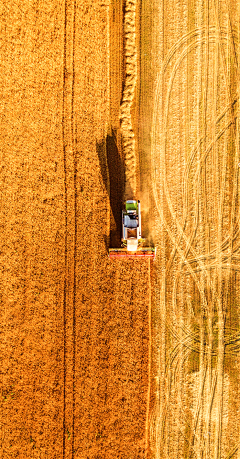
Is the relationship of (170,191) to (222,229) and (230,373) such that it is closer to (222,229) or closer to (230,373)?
(222,229)

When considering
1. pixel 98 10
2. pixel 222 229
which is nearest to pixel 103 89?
pixel 98 10

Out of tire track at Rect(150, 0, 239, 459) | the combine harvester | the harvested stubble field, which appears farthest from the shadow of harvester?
tire track at Rect(150, 0, 239, 459)

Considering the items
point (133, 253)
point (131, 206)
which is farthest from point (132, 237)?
point (131, 206)

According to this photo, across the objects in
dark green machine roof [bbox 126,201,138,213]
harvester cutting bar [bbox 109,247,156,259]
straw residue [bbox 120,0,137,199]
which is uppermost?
straw residue [bbox 120,0,137,199]

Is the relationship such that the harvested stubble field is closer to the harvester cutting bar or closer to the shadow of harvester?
the shadow of harvester

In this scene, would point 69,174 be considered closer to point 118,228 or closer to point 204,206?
point 118,228
